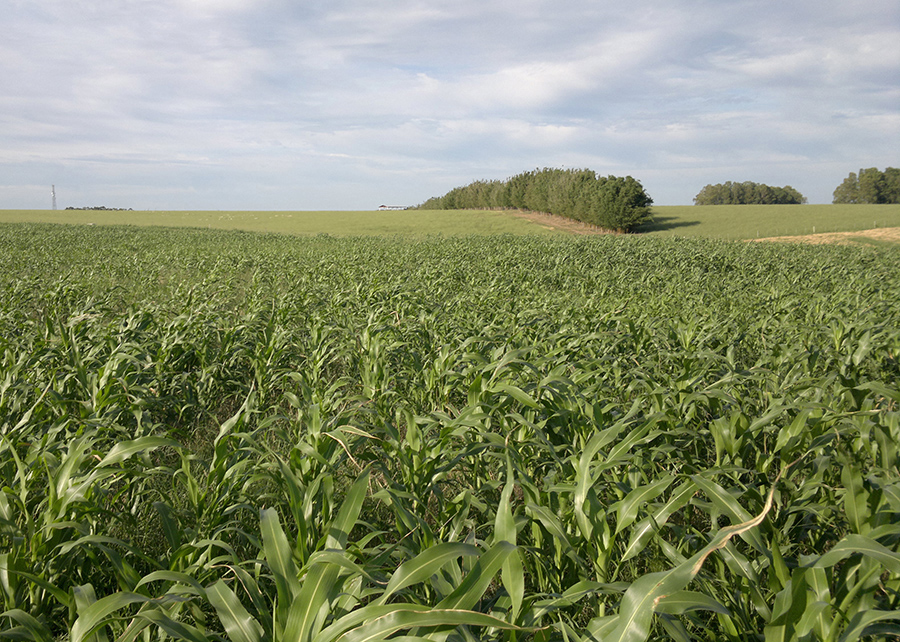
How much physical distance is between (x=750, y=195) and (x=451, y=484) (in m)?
117

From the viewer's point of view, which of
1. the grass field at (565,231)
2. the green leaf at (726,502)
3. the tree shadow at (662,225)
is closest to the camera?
the green leaf at (726,502)

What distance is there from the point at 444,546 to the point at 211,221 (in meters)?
67.0

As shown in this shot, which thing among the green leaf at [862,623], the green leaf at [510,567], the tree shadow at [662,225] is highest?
the tree shadow at [662,225]

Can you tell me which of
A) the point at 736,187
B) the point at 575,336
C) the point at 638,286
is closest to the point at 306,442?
the point at 575,336

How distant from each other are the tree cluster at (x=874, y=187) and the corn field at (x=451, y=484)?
353 feet

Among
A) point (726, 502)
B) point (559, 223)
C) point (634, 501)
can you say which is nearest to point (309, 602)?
point (634, 501)

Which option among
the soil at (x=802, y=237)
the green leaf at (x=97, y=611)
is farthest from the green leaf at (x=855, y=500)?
the soil at (x=802, y=237)

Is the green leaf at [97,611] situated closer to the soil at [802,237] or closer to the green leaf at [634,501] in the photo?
the green leaf at [634,501]

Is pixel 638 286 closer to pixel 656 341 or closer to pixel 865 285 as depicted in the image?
pixel 865 285

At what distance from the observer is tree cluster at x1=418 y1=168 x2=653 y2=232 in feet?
152

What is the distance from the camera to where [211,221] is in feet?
197

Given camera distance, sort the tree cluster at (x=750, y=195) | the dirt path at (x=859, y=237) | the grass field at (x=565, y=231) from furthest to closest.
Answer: the tree cluster at (x=750, y=195) → the grass field at (x=565, y=231) → the dirt path at (x=859, y=237)

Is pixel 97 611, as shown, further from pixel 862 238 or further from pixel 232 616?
pixel 862 238

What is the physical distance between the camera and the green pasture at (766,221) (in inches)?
1676
